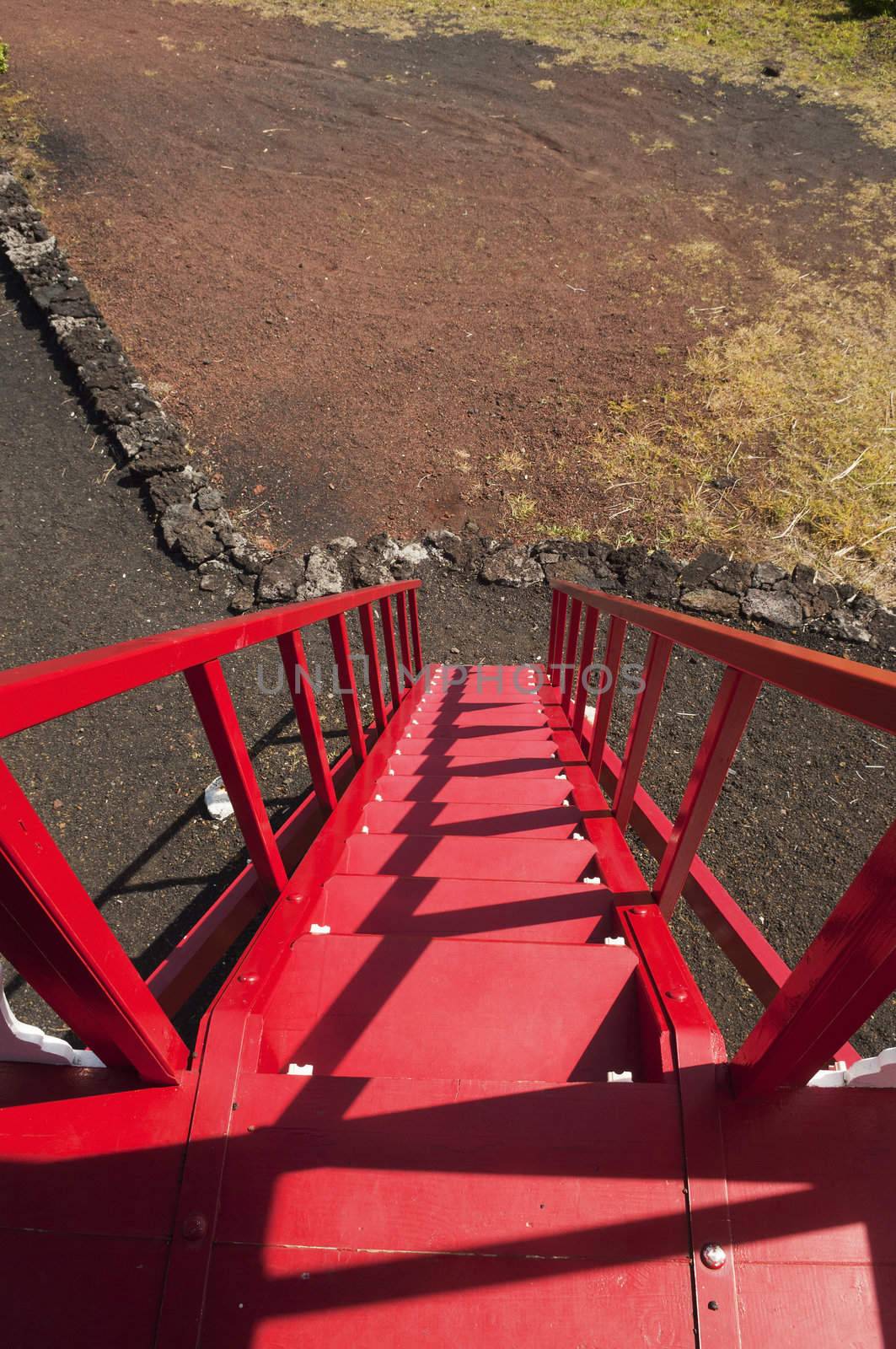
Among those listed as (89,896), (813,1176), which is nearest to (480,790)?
(89,896)

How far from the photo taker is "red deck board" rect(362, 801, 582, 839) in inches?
105

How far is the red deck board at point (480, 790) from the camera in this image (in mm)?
2969

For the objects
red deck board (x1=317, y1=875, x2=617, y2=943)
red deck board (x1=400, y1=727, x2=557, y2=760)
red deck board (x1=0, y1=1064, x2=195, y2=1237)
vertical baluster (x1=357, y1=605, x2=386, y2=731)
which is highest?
red deck board (x1=0, y1=1064, x2=195, y2=1237)

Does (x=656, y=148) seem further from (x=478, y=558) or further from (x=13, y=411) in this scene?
(x=13, y=411)

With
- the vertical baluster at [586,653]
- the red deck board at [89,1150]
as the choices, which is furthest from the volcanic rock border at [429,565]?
the red deck board at [89,1150]

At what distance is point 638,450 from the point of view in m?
7.18

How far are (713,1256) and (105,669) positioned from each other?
1.19m

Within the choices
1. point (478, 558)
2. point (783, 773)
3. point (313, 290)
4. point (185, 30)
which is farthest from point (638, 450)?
point (185, 30)

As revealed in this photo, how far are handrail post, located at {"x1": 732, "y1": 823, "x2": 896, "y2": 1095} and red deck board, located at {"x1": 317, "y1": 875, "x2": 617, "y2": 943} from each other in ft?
2.63

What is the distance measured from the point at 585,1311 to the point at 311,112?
1475cm

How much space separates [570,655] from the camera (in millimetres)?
4668

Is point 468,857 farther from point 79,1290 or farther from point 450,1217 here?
point 79,1290

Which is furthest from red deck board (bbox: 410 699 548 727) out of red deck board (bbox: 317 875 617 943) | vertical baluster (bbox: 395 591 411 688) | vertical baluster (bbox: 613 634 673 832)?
red deck board (bbox: 317 875 617 943)

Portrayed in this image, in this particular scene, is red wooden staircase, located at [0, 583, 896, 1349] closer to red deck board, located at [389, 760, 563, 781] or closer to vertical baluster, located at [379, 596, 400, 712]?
red deck board, located at [389, 760, 563, 781]
